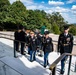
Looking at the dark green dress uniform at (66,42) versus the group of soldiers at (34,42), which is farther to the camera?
the group of soldiers at (34,42)

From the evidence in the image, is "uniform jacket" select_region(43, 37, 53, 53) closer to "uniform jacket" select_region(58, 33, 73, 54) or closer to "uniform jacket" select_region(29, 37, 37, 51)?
"uniform jacket" select_region(58, 33, 73, 54)

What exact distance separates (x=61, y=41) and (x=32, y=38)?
1.40 meters

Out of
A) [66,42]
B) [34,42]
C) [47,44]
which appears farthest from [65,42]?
[34,42]

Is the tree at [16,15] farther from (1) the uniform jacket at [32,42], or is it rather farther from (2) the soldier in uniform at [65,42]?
(2) the soldier in uniform at [65,42]

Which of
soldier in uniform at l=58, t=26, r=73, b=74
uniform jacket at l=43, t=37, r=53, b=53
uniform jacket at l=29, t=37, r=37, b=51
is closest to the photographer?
soldier in uniform at l=58, t=26, r=73, b=74

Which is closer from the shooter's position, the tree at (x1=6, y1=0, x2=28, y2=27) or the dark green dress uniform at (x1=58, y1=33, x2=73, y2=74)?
the dark green dress uniform at (x1=58, y1=33, x2=73, y2=74)

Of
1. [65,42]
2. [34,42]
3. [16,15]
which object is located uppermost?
[16,15]

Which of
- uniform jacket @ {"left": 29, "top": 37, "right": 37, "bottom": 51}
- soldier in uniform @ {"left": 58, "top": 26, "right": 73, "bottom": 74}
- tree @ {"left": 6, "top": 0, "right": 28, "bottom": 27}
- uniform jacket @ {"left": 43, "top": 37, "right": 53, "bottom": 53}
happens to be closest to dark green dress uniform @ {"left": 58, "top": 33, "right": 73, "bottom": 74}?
soldier in uniform @ {"left": 58, "top": 26, "right": 73, "bottom": 74}

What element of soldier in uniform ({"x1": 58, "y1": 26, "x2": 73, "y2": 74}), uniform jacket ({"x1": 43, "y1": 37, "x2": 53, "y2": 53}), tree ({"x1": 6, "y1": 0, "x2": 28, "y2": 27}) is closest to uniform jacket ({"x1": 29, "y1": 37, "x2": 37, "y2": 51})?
uniform jacket ({"x1": 43, "y1": 37, "x2": 53, "y2": 53})

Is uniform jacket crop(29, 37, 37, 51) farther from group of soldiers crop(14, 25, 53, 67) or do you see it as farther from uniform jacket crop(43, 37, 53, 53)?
uniform jacket crop(43, 37, 53, 53)

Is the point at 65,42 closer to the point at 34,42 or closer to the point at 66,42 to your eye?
the point at 66,42

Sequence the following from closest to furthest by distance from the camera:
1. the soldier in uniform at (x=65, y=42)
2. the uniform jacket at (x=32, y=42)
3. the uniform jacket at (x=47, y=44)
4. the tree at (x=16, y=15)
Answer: the soldier in uniform at (x=65, y=42) → the uniform jacket at (x=47, y=44) → the uniform jacket at (x=32, y=42) → the tree at (x=16, y=15)

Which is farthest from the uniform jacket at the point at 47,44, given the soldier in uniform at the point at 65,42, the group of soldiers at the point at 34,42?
the soldier in uniform at the point at 65,42

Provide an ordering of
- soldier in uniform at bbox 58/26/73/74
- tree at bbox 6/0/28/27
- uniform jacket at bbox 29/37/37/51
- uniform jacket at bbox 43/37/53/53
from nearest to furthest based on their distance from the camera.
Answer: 1. soldier in uniform at bbox 58/26/73/74
2. uniform jacket at bbox 43/37/53/53
3. uniform jacket at bbox 29/37/37/51
4. tree at bbox 6/0/28/27
